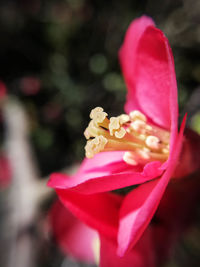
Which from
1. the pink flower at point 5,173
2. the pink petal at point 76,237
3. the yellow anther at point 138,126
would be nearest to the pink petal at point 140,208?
the yellow anther at point 138,126

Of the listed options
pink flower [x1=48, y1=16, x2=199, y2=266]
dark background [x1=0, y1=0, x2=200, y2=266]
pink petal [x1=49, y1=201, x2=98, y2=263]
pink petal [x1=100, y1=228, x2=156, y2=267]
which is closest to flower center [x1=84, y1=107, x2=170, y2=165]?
pink flower [x1=48, y1=16, x2=199, y2=266]

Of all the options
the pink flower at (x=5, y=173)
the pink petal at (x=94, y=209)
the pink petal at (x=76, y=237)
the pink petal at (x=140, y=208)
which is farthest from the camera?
the pink flower at (x=5, y=173)

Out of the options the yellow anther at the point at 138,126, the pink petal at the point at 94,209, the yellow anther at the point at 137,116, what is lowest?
the pink petal at the point at 94,209

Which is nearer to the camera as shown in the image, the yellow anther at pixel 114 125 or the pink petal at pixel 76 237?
the yellow anther at pixel 114 125

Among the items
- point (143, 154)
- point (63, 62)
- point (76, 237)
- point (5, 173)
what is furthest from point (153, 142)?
point (63, 62)

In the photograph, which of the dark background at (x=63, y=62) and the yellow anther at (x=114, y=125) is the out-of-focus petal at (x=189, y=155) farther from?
the dark background at (x=63, y=62)

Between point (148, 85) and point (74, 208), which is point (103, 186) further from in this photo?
point (148, 85)

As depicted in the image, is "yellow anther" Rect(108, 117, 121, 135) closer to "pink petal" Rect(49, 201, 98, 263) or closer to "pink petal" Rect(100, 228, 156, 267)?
"pink petal" Rect(100, 228, 156, 267)
